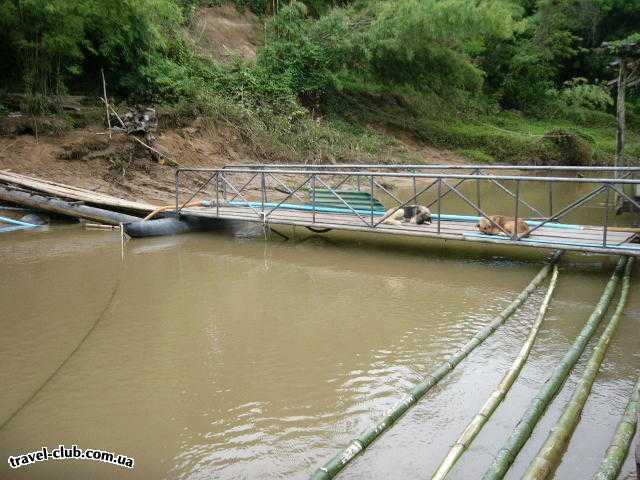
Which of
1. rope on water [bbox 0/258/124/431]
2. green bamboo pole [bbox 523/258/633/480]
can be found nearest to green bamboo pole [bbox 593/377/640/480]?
green bamboo pole [bbox 523/258/633/480]

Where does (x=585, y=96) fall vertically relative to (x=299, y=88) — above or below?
above

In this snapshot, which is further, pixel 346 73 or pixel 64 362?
pixel 346 73

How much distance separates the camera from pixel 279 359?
502 centimetres

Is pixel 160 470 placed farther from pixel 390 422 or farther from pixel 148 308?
pixel 148 308

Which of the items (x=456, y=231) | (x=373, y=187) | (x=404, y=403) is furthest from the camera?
(x=373, y=187)

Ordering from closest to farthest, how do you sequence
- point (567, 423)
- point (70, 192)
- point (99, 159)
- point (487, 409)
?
point (567, 423) → point (487, 409) → point (70, 192) → point (99, 159)

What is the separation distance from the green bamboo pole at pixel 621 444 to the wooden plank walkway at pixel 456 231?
11.6 ft

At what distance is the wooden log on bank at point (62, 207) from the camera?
1121cm

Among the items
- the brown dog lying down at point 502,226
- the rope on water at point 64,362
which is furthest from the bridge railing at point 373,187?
the rope on water at point 64,362

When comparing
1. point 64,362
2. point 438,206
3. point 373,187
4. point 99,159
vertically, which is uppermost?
point 99,159

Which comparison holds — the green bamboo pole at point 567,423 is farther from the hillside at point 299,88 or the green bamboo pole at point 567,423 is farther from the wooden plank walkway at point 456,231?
the hillside at point 299,88

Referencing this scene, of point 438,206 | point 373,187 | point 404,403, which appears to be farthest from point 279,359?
point 373,187

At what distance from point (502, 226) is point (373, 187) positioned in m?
3.15

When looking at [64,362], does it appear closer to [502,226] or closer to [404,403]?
[404,403]
